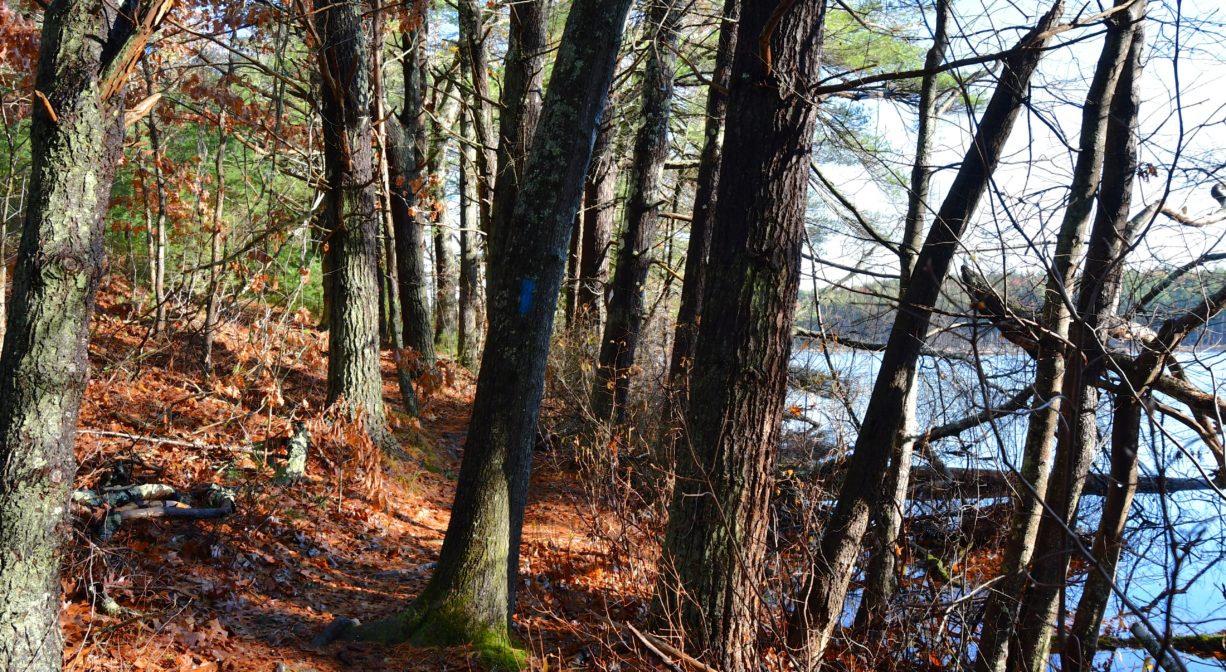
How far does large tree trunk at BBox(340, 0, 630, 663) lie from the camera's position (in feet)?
16.1

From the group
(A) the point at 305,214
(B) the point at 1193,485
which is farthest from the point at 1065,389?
(A) the point at 305,214

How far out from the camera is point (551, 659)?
16.7 feet

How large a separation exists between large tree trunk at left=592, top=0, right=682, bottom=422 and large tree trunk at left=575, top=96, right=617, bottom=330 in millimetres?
771

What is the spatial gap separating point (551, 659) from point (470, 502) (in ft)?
3.78

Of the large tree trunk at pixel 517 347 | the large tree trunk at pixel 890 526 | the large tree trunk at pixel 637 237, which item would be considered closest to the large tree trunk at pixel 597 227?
the large tree trunk at pixel 637 237

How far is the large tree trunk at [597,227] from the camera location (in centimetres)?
1159

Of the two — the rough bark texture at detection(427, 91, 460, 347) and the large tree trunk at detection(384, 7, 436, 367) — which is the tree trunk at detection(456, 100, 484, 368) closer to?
the rough bark texture at detection(427, 91, 460, 347)

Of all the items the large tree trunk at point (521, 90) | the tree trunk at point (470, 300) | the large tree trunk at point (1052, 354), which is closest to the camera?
the large tree trunk at point (1052, 354)

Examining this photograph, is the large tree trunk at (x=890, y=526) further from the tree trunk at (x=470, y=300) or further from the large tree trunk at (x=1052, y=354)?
the tree trunk at (x=470, y=300)

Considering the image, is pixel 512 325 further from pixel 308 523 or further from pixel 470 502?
pixel 308 523

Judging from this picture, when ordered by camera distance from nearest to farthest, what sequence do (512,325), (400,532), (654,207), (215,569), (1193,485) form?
(512,325), (215,569), (1193,485), (400,532), (654,207)

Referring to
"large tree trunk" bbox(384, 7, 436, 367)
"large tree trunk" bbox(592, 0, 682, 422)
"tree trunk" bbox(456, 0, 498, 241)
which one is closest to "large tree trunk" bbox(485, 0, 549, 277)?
"tree trunk" bbox(456, 0, 498, 241)

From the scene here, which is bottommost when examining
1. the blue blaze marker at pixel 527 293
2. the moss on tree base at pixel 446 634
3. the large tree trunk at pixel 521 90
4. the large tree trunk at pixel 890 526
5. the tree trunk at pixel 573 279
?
the moss on tree base at pixel 446 634

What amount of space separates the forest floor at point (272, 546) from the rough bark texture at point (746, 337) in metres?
0.61
